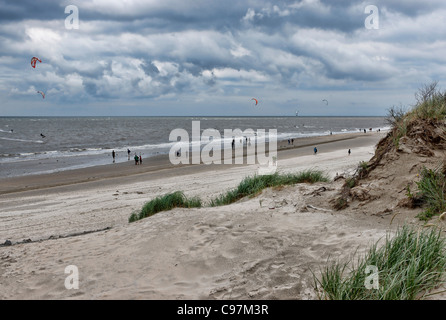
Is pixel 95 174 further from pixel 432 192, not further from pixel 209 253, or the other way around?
pixel 432 192

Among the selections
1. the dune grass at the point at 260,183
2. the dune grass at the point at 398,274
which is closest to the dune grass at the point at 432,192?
the dune grass at the point at 398,274

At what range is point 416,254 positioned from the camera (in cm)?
415

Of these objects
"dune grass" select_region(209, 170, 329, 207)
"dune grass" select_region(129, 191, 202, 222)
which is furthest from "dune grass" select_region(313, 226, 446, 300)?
"dune grass" select_region(129, 191, 202, 222)

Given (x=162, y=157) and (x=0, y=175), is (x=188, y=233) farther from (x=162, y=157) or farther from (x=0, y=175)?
(x=162, y=157)

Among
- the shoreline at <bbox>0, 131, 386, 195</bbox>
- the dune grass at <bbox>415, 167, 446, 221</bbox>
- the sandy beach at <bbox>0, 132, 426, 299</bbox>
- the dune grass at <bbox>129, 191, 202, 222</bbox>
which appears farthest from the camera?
the shoreline at <bbox>0, 131, 386, 195</bbox>

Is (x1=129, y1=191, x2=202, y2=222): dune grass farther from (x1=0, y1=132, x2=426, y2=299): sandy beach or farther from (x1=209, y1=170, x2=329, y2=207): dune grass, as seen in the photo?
(x1=0, y1=132, x2=426, y2=299): sandy beach

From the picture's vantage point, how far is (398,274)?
150 inches

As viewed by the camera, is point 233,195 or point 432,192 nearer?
point 432,192

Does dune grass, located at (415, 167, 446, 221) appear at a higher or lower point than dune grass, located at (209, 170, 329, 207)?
higher

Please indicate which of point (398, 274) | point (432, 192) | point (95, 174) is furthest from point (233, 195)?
point (95, 174)

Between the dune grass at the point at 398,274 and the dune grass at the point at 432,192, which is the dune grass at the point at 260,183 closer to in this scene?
the dune grass at the point at 432,192

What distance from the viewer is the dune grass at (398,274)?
3.72m

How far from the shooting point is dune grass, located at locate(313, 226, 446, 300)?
147 inches
